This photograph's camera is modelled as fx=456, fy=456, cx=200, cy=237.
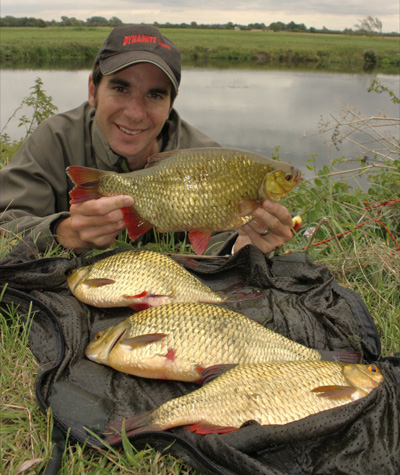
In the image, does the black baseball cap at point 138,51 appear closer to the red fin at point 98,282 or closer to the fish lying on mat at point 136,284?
the fish lying on mat at point 136,284

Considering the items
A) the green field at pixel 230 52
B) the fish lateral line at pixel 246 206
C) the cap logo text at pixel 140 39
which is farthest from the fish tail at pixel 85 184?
the green field at pixel 230 52

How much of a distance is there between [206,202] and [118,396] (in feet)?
2.73

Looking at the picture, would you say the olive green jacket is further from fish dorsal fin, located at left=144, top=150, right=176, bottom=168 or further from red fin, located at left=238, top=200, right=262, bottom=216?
red fin, located at left=238, top=200, right=262, bottom=216

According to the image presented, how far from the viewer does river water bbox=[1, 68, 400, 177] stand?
8.62 metres

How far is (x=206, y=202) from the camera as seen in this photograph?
188 cm

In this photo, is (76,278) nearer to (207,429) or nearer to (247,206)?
(247,206)

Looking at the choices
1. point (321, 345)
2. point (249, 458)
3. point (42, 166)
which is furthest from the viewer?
point (42, 166)

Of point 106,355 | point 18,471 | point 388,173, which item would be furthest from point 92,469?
point 388,173

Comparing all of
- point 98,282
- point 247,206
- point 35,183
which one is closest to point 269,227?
point 247,206

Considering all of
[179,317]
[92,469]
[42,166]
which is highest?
[42,166]

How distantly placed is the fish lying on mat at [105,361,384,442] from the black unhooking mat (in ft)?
0.14

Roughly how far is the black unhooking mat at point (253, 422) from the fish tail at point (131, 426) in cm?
3

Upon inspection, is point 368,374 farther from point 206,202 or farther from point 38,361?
point 38,361

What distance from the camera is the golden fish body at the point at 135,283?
1778 mm
